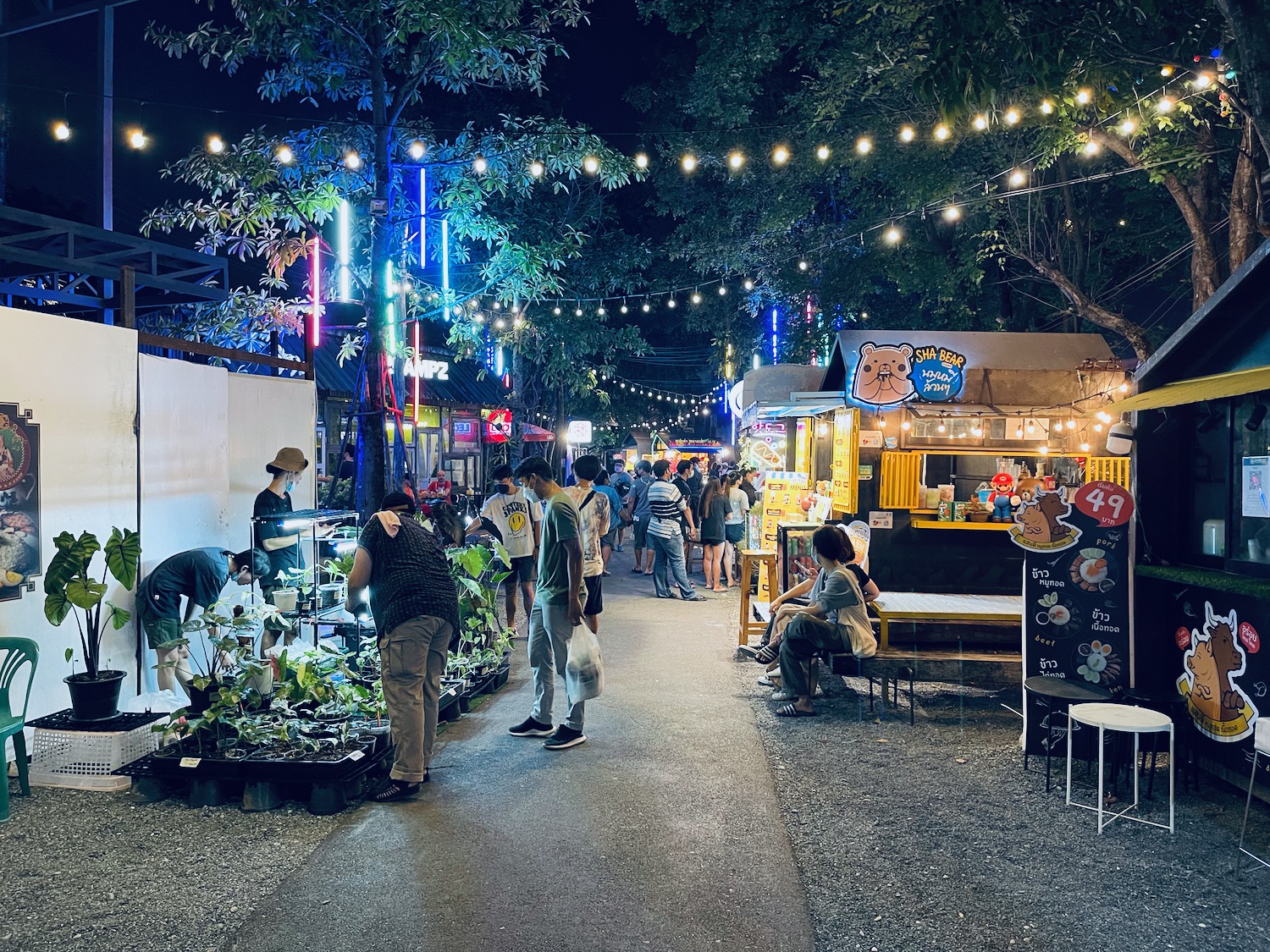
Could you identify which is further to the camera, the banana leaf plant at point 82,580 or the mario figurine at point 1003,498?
the mario figurine at point 1003,498

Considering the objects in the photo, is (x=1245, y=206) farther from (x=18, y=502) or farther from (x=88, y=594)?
(x=18, y=502)

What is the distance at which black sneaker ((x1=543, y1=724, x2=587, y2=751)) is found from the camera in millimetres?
6559

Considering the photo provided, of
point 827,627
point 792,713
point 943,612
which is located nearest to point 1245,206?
point 943,612

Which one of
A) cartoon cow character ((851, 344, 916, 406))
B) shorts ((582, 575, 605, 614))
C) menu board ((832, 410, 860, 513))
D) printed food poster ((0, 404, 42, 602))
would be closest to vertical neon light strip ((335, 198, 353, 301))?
printed food poster ((0, 404, 42, 602))

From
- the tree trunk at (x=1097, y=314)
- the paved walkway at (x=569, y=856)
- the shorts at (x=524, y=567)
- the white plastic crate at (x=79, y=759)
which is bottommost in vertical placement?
the paved walkway at (x=569, y=856)

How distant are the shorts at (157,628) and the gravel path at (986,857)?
4.72m

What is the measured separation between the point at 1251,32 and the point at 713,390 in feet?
154

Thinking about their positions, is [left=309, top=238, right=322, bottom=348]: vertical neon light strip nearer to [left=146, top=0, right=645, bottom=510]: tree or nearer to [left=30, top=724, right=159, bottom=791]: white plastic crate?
[left=146, top=0, right=645, bottom=510]: tree

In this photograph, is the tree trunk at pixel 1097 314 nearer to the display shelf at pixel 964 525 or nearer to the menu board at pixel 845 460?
the menu board at pixel 845 460

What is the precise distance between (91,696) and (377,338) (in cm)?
451

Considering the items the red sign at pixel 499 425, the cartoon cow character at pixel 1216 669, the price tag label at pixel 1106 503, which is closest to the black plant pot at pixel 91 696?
the price tag label at pixel 1106 503

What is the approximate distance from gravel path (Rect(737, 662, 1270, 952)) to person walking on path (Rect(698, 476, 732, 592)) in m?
7.96

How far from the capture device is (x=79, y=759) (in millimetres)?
5688

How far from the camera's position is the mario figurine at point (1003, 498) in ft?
33.8
